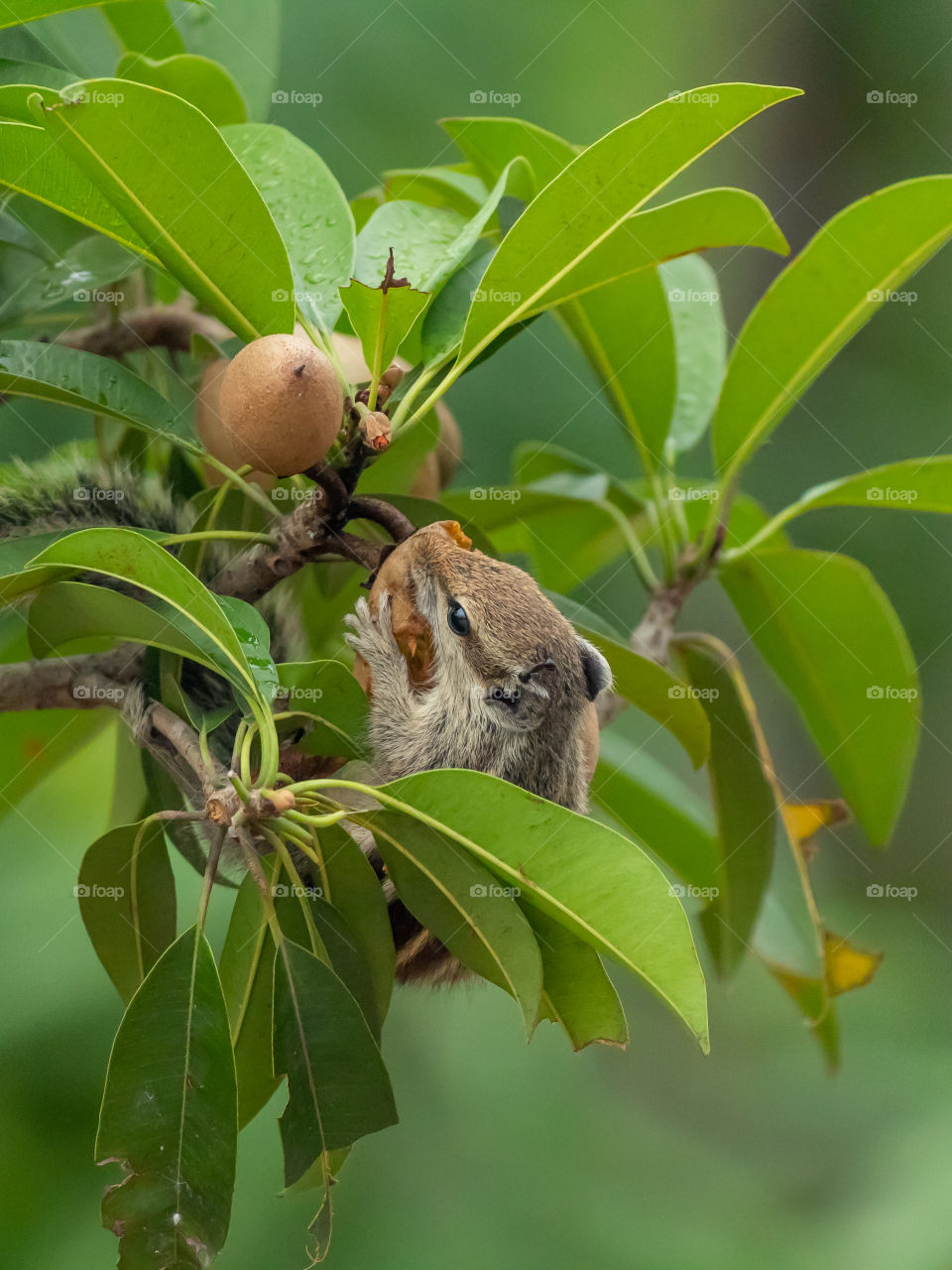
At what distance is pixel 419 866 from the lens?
0.79m

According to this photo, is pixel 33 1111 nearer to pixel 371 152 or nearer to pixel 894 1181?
pixel 894 1181

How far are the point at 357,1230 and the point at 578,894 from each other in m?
1.74

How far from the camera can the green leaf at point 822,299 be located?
108cm

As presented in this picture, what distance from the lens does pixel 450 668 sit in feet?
3.39

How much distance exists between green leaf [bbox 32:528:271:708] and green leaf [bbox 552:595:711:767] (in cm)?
45

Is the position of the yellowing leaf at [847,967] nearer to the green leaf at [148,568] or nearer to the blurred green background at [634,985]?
the blurred green background at [634,985]

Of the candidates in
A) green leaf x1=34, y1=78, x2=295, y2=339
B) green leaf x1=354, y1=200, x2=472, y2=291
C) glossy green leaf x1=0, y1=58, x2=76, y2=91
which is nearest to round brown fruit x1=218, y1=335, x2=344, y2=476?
green leaf x1=34, y1=78, x2=295, y2=339

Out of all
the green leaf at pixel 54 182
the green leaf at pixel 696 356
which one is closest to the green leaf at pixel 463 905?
the green leaf at pixel 54 182

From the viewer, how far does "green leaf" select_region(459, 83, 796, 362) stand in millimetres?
788

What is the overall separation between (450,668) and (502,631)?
11 cm

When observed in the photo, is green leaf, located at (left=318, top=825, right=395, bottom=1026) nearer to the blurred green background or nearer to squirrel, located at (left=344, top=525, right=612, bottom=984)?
squirrel, located at (left=344, top=525, right=612, bottom=984)

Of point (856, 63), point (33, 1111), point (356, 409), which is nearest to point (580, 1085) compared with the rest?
point (33, 1111)

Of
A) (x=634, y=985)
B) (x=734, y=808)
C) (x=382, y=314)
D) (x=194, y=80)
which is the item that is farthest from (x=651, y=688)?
(x=634, y=985)

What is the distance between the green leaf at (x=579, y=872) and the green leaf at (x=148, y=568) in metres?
0.17
